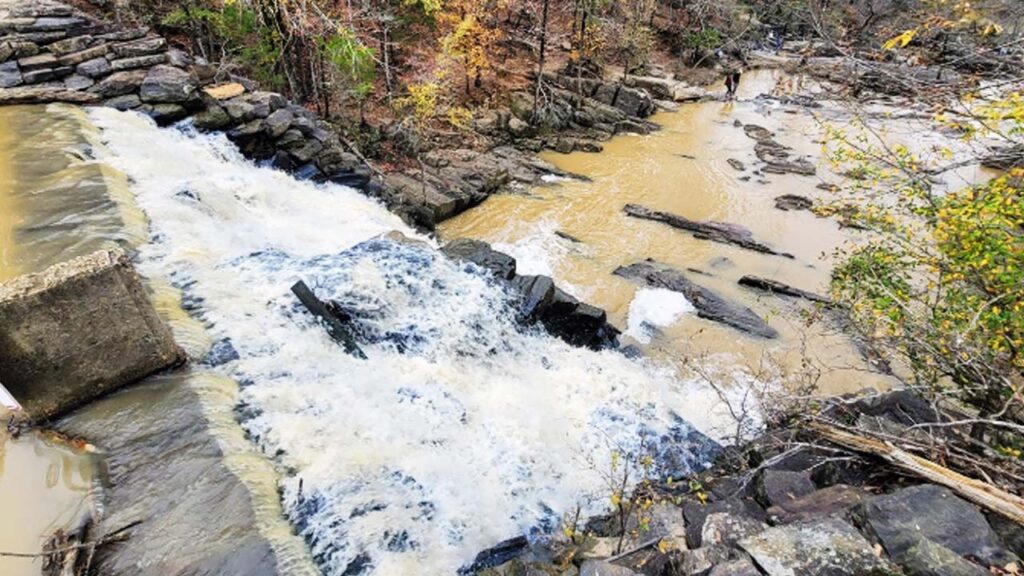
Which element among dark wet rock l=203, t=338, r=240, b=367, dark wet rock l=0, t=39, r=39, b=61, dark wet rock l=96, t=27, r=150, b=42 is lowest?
dark wet rock l=203, t=338, r=240, b=367

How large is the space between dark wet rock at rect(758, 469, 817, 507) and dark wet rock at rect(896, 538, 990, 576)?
4.71 feet

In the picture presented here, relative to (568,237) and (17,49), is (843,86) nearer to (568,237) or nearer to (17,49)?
(568,237)

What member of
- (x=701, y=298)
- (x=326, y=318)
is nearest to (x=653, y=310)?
(x=701, y=298)

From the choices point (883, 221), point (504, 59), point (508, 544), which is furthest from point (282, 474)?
point (504, 59)

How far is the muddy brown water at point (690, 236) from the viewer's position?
9641 mm

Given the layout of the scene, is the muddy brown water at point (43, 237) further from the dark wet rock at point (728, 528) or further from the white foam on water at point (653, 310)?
the white foam on water at point (653, 310)

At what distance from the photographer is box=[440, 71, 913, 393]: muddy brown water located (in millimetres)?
9641

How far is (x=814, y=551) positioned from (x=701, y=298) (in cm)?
790

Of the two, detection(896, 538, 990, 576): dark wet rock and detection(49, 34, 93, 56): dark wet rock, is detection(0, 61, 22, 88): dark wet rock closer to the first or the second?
detection(49, 34, 93, 56): dark wet rock

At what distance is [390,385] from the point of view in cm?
675

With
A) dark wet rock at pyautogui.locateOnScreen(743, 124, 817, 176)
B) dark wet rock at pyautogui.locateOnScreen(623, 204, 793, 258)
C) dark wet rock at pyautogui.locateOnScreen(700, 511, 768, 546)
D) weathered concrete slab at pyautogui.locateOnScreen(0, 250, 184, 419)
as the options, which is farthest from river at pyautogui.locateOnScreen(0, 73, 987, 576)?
dark wet rock at pyautogui.locateOnScreen(743, 124, 817, 176)

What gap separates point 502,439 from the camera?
258 inches

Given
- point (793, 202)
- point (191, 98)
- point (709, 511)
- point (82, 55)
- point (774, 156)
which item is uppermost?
point (82, 55)

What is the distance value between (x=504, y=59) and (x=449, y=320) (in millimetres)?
17583
